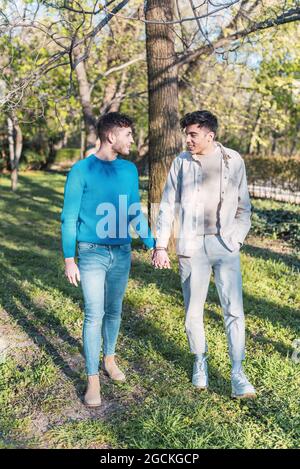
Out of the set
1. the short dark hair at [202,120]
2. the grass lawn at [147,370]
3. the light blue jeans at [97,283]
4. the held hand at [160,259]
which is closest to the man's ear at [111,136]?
the short dark hair at [202,120]

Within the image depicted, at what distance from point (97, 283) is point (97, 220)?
0.44 metres

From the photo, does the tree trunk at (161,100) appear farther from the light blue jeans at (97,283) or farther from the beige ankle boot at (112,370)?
the light blue jeans at (97,283)

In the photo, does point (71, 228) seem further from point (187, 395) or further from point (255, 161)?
point (255, 161)

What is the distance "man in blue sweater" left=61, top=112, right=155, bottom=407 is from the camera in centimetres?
354

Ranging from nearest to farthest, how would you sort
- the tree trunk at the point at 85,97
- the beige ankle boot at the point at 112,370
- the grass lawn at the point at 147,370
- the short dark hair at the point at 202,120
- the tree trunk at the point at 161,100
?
the grass lawn at the point at 147,370 < the short dark hair at the point at 202,120 < the beige ankle boot at the point at 112,370 < the tree trunk at the point at 161,100 < the tree trunk at the point at 85,97

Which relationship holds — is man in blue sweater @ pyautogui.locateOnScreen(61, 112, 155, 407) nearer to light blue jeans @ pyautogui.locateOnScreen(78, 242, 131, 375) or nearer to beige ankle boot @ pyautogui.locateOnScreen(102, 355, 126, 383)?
light blue jeans @ pyautogui.locateOnScreen(78, 242, 131, 375)

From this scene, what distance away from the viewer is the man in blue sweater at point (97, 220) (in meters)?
3.54

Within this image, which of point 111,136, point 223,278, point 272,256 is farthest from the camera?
point 272,256

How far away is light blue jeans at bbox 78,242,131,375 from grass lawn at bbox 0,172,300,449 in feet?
1.52

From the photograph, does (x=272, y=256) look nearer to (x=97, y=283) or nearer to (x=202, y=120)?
(x=202, y=120)

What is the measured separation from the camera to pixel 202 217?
3797 mm

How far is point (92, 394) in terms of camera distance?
3.71 m

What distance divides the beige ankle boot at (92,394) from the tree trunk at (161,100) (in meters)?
4.63

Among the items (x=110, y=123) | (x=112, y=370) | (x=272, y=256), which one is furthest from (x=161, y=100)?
(x=112, y=370)
